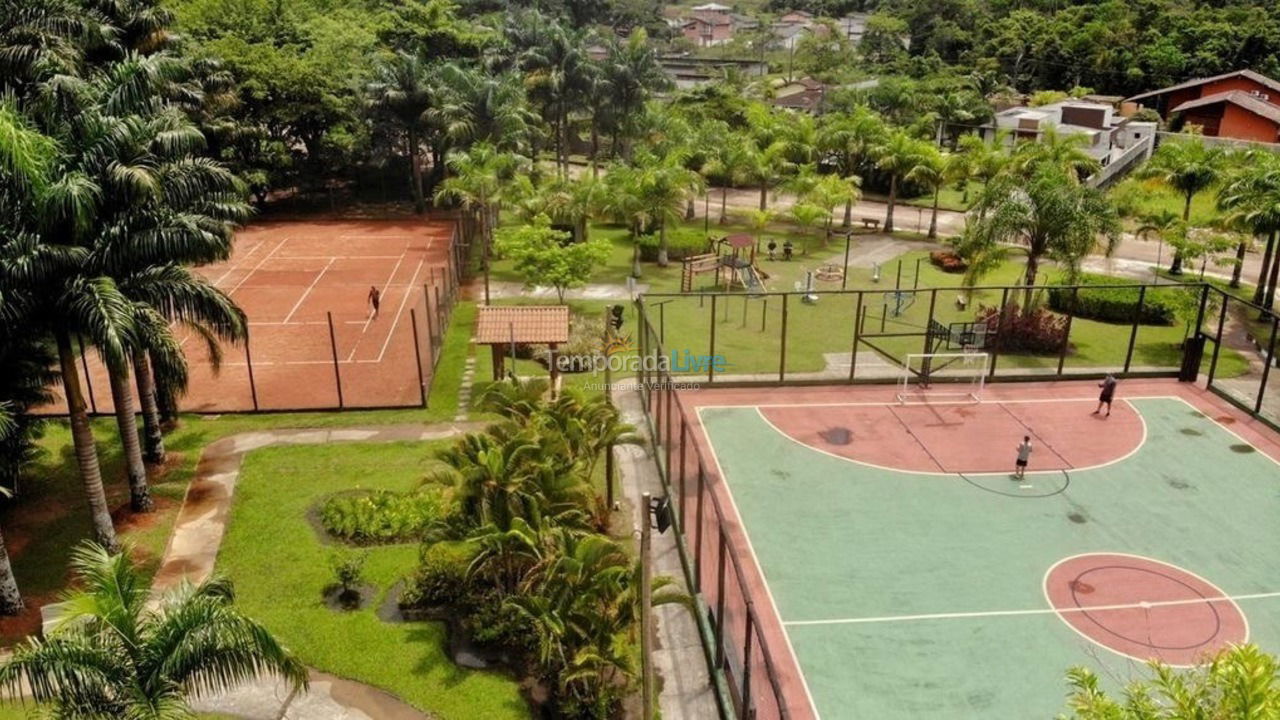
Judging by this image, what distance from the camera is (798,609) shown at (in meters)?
15.9

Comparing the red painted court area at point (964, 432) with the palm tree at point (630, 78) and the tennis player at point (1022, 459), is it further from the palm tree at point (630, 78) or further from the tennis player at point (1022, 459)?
the palm tree at point (630, 78)

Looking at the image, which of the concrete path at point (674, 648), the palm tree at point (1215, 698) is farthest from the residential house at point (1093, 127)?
the palm tree at point (1215, 698)

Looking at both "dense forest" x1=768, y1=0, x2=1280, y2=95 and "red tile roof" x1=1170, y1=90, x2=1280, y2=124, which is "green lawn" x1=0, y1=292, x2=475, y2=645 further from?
"dense forest" x1=768, y1=0, x2=1280, y2=95

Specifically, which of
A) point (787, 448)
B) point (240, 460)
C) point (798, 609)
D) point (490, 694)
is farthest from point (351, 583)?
point (787, 448)

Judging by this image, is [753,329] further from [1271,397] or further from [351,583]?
[351,583]

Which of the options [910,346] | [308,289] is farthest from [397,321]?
[910,346]

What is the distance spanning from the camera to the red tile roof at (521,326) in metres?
23.9

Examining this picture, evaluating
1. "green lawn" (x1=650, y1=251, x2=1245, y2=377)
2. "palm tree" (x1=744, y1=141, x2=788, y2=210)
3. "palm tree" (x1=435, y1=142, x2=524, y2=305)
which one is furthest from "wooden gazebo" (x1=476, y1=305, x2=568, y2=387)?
"palm tree" (x1=744, y1=141, x2=788, y2=210)

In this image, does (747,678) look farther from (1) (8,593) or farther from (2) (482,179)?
(2) (482,179)

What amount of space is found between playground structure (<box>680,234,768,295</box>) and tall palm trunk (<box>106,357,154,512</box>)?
19.2 metres

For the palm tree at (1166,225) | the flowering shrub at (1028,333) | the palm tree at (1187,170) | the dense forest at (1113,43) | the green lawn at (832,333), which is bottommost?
the green lawn at (832,333)

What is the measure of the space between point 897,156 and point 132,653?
3850 cm

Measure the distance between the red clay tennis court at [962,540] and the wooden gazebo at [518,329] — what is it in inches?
124

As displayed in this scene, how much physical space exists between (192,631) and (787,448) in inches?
573
